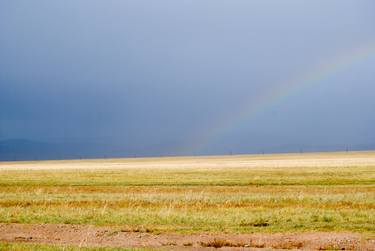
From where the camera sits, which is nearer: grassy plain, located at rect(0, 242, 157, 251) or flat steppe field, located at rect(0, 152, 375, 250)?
grassy plain, located at rect(0, 242, 157, 251)

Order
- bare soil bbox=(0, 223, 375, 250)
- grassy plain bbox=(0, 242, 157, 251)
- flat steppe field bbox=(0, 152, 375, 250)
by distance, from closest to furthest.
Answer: grassy plain bbox=(0, 242, 157, 251) < bare soil bbox=(0, 223, 375, 250) < flat steppe field bbox=(0, 152, 375, 250)

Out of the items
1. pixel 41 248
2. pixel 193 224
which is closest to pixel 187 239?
pixel 193 224

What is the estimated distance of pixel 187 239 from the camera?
18.9 metres

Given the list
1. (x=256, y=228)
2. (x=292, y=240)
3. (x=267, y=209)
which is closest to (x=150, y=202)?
(x=267, y=209)

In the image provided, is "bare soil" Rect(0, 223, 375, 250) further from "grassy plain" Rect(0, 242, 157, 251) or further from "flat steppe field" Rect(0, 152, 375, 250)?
"grassy plain" Rect(0, 242, 157, 251)

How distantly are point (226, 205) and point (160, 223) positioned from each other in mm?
7624

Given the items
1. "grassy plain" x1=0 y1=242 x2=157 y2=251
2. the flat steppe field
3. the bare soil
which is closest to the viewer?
"grassy plain" x1=0 y1=242 x2=157 y2=251

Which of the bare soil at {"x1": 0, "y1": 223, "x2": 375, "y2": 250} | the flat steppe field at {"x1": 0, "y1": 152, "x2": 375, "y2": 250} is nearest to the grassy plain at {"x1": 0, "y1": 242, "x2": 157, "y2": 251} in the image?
the flat steppe field at {"x1": 0, "y1": 152, "x2": 375, "y2": 250}

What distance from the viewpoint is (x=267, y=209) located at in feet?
90.2

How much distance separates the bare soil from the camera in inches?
695

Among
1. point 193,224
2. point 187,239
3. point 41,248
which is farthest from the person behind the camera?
point 193,224

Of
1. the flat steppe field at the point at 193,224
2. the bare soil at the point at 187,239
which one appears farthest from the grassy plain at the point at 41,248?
the bare soil at the point at 187,239

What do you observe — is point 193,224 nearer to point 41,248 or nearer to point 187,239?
point 187,239

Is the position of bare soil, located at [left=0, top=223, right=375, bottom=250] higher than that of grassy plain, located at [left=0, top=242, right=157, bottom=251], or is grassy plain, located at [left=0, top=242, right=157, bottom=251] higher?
grassy plain, located at [left=0, top=242, right=157, bottom=251]
